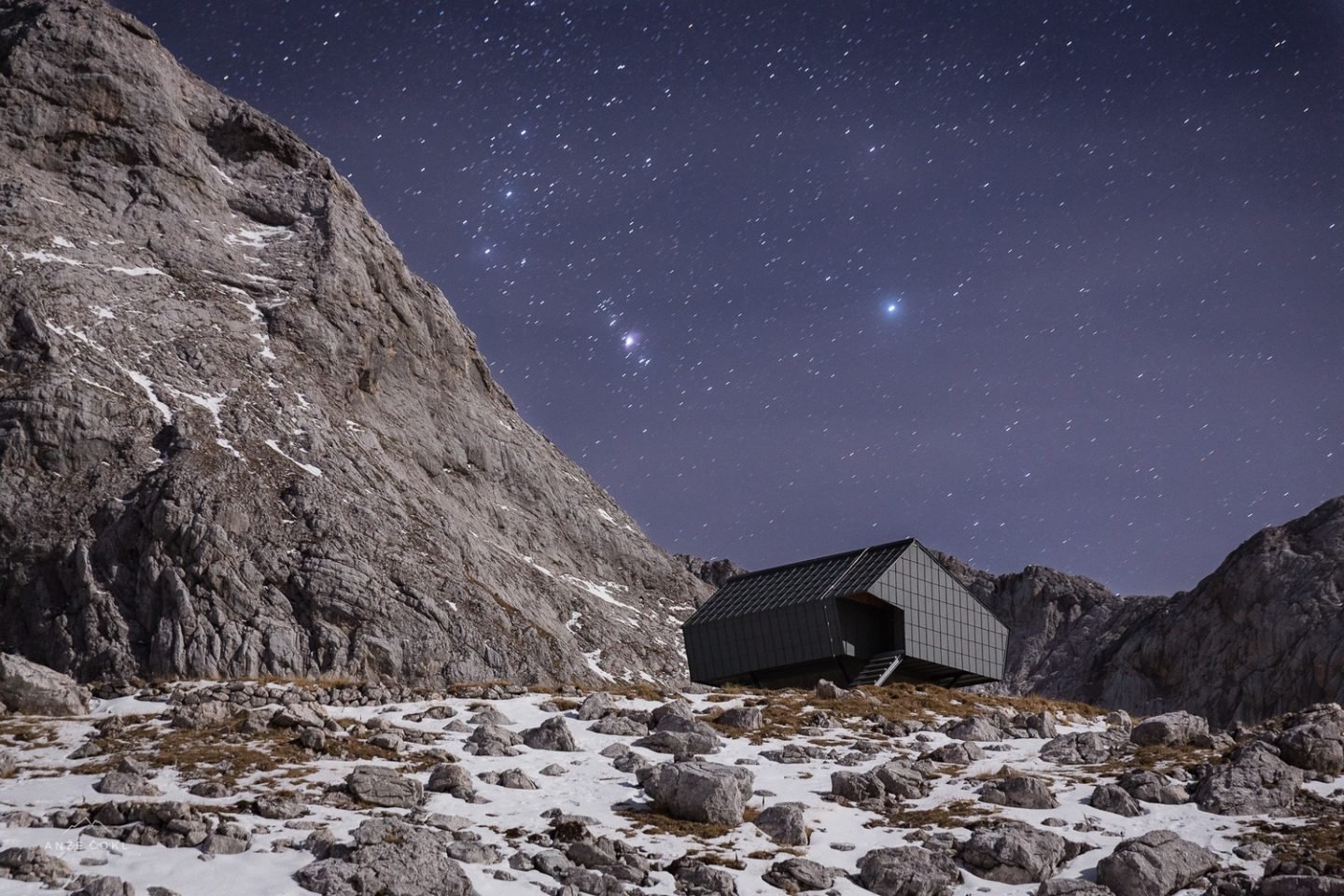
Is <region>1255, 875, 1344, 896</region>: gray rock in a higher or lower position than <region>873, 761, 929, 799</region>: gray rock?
lower

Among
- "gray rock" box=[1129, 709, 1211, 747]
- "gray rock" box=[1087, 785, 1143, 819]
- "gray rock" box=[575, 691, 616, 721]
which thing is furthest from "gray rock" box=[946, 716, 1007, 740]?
"gray rock" box=[575, 691, 616, 721]

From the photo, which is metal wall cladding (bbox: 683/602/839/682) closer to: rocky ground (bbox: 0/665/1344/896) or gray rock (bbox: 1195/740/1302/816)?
rocky ground (bbox: 0/665/1344/896)

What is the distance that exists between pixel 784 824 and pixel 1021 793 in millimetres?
6026

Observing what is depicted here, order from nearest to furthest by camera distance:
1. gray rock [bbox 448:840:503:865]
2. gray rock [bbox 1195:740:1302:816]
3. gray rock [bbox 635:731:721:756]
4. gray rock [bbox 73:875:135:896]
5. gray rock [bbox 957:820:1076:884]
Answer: gray rock [bbox 73:875:135:896] → gray rock [bbox 448:840:503:865] → gray rock [bbox 957:820:1076:884] → gray rock [bbox 1195:740:1302:816] → gray rock [bbox 635:731:721:756]

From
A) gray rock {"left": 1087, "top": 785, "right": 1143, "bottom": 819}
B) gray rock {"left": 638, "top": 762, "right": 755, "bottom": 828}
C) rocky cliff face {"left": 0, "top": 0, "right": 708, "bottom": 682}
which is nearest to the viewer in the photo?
gray rock {"left": 638, "top": 762, "right": 755, "bottom": 828}

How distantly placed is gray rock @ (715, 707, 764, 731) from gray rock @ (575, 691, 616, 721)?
3.29m

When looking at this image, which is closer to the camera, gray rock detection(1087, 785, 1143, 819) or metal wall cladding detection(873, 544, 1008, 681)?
gray rock detection(1087, 785, 1143, 819)

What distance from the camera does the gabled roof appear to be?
203 feet

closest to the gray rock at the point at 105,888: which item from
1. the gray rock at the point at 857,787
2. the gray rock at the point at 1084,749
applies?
the gray rock at the point at 857,787

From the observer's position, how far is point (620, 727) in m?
34.3

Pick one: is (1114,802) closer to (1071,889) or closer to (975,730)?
(1071,889)

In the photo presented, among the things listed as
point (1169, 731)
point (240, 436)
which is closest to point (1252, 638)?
point (240, 436)

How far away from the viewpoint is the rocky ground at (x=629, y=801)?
22297mm

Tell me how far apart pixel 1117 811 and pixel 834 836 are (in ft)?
21.1
